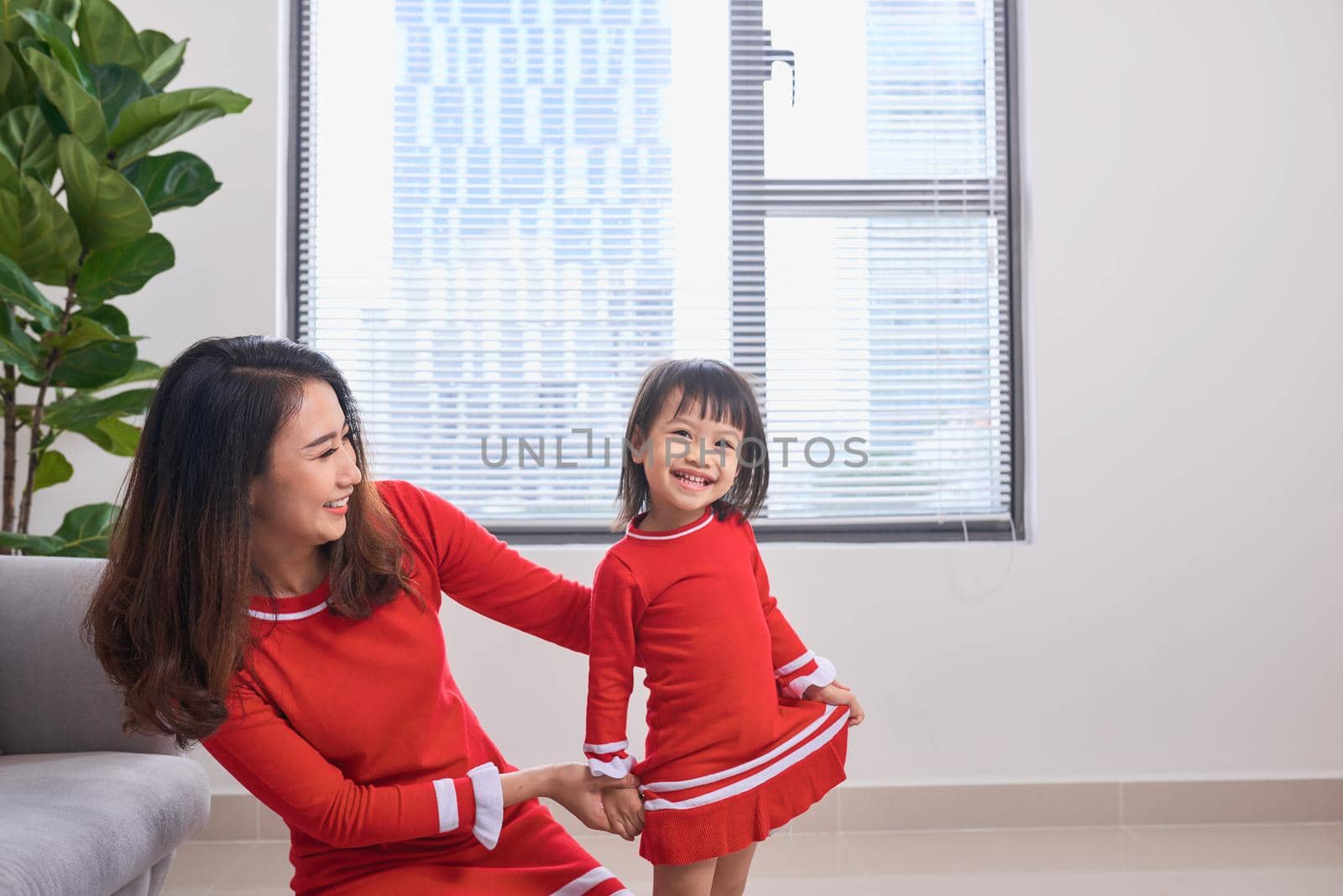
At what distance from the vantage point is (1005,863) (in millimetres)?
2330

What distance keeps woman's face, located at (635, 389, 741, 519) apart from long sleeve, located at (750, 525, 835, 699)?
0.15m

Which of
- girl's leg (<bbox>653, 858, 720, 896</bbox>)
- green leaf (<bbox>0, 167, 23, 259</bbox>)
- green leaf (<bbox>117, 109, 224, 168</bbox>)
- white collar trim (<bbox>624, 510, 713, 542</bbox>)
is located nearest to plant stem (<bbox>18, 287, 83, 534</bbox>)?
green leaf (<bbox>0, 167, 23, 259</bbox>)

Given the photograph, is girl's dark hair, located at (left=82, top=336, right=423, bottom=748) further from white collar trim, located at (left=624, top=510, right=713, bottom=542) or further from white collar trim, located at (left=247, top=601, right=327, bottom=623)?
white collar trim, located at (left=624, top=510, right=713, bottom=542)

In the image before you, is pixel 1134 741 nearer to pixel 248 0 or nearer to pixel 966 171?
pixel 966 171

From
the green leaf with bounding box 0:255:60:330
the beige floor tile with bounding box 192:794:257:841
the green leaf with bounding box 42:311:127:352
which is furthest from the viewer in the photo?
the beige floor tile with bounding box 192:794:257:841

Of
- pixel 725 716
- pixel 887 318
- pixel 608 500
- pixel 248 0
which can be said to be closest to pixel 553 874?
pixel 725 716

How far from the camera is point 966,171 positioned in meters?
2.73

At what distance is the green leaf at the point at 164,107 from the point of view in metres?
1.93

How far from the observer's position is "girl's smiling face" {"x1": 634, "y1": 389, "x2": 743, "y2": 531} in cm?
137

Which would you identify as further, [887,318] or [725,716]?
[887,318]

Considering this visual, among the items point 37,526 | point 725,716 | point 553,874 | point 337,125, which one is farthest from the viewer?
point 337,125

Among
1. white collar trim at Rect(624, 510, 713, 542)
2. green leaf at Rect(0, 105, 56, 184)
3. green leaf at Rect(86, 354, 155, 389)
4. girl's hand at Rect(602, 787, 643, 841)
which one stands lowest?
girl's hand at Rect(602, 787, 643, 841)

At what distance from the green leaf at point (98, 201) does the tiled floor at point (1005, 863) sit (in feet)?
4.44

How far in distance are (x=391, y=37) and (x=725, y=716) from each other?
→ 2.14 metres
